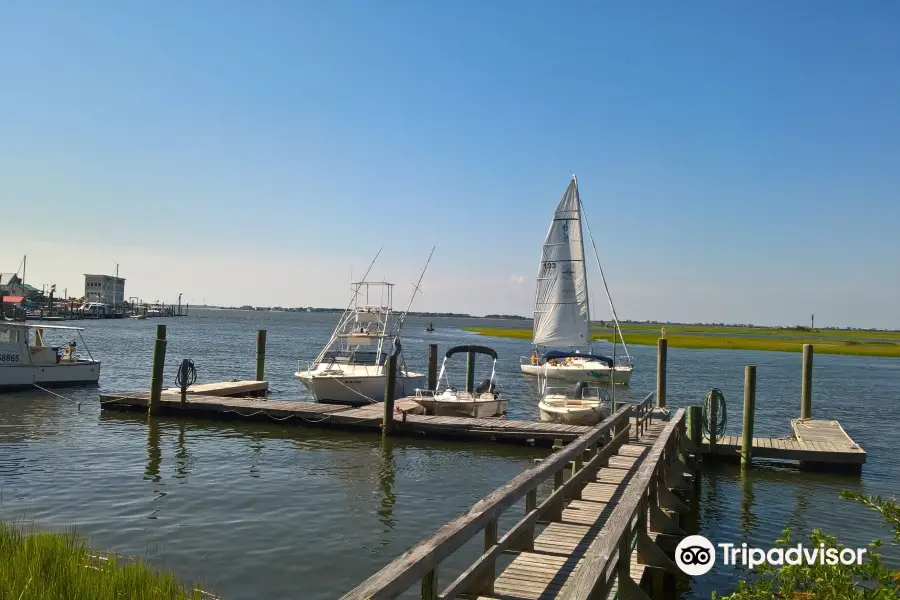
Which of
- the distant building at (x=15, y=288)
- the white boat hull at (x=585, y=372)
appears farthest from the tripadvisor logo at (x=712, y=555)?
the distant building at (x=15, y=288)

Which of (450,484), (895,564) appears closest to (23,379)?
(450,484)

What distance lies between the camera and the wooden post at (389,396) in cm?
2319

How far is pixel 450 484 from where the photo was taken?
59.9 ft

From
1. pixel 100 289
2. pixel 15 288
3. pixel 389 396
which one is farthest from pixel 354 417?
pixel 100 289

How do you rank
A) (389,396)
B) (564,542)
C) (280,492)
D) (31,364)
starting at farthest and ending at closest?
(31,364) → (389,396) → (280,492) → (564,542)

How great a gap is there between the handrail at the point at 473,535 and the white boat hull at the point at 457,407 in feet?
50.8

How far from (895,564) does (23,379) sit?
3623 centimetres

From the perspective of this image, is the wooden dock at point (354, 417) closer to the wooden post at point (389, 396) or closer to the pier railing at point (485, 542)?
the wooden post at point (389, 396)

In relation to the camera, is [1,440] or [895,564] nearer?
[895,564]

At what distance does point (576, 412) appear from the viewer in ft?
82.0

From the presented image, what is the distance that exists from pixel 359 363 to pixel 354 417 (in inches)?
269

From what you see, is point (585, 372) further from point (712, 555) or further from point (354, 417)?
point (712, 555)

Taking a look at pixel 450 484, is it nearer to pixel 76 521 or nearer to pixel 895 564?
pixel 76 521

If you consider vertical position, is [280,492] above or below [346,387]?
below
